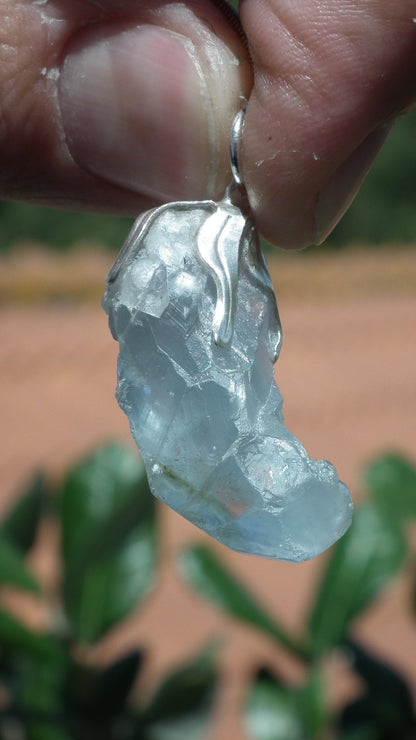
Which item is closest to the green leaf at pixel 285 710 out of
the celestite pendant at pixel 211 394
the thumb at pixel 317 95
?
the celestite pendant at pixel 211 394

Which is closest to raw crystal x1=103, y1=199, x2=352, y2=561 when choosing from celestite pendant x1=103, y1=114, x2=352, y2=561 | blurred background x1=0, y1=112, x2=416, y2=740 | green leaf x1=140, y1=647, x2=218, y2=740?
celestite pendant x1=103, y1=114, x2=352, y2=561

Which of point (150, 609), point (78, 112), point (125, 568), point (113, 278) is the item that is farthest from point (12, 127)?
point (150, 609)

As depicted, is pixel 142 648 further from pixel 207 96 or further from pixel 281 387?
pixel 281 387

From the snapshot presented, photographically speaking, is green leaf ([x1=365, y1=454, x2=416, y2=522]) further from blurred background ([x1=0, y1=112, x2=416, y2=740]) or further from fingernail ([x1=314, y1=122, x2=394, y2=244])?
fingernail ([x1=314, y1=122, x2=394, y2=244])

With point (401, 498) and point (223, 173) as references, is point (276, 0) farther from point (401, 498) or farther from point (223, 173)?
point (401, 498)

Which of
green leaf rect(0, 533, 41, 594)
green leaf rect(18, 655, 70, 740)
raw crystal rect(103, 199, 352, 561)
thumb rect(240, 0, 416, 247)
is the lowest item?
green leaf rect(18, 655, 70, 740)
